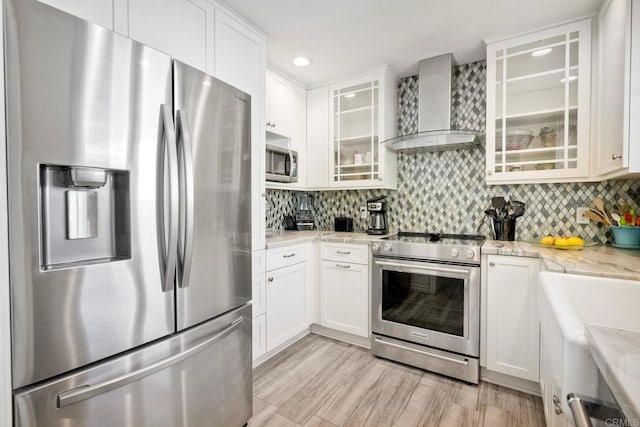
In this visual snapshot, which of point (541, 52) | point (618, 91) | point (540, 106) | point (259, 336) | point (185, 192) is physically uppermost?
point (541, 52)

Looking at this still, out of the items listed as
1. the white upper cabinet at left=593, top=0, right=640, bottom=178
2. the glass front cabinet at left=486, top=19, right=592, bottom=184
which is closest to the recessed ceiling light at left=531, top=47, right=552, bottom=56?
the glass front cabinet at left=486, top=19, right=592, bottom=184

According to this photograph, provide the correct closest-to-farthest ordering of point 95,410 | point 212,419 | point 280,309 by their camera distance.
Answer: point 95,410, point 212,419, point 280,309

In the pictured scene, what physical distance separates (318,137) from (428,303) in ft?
6.31

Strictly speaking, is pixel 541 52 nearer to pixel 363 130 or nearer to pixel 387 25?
pixel 387 25

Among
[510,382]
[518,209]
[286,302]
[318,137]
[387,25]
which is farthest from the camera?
[318,137]

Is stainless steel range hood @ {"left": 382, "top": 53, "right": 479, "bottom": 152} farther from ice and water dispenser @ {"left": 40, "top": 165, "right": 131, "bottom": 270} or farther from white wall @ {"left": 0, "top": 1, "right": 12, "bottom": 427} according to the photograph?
white wall @ {"left": 0, "top": 1, "right": 12, "bottom": 427}

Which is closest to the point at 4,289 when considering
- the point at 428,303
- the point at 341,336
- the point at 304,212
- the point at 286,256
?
the point at 286,256

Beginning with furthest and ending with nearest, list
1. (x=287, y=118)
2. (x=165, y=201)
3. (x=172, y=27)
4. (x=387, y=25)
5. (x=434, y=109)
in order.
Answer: (x=287, y=118) < (x=434, y=109) < (x=387, y=25) < (x=172, y=27) < (x=165, y=201)

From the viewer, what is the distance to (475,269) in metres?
2.09

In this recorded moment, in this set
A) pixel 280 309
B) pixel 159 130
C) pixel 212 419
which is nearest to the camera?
pixel 159 130

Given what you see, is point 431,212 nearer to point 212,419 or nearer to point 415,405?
point 415,405

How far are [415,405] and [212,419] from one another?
1.22m

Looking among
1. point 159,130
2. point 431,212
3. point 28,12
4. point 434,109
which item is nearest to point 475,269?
point 431,212

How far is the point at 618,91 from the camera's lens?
1.62 m
